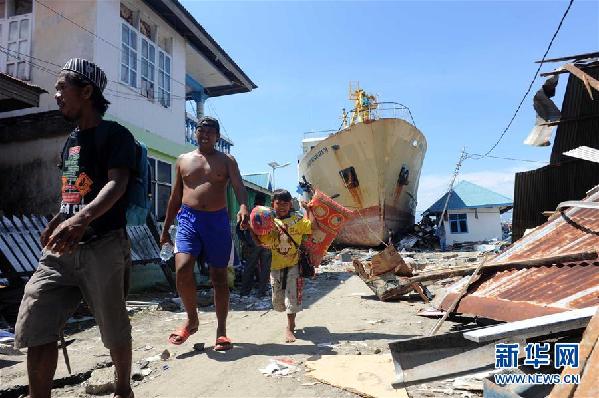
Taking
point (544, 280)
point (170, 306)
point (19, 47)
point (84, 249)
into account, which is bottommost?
point (170, 306)

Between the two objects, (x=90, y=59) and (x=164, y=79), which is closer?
(x=90, y=59)

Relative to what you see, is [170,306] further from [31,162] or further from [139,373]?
[31,162]

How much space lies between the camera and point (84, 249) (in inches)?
75.5

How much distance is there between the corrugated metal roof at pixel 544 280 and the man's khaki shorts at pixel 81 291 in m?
2.05

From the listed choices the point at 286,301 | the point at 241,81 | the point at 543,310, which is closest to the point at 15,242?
the point at 286,301

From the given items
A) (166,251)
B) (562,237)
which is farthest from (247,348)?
(562,237)

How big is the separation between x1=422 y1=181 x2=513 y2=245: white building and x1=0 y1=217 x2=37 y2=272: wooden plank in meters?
21.6

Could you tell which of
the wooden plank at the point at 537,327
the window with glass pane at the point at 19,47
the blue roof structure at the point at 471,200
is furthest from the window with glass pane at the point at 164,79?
the blue roof structure at the point at 471,200

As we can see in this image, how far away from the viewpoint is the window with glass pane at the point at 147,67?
930 centimetres

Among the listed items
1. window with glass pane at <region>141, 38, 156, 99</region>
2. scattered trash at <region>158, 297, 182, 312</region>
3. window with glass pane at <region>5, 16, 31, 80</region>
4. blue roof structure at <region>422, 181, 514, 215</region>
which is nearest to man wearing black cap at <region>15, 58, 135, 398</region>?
scattered trash at <region>158, 297, 182, 312</region>

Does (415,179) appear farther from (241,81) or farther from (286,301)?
(286,301)

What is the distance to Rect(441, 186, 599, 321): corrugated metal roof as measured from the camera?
2055 millimetres

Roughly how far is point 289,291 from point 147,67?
7850 millimetres

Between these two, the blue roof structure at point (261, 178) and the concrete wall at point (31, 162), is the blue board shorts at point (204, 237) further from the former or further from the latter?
the blue roof structure at point (261, 178)
